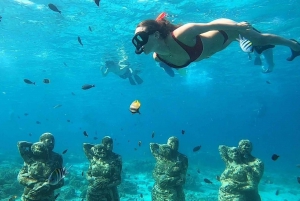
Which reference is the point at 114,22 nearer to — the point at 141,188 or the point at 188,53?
the point at 141,188

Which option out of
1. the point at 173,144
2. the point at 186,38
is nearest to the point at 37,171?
the point at 173,144

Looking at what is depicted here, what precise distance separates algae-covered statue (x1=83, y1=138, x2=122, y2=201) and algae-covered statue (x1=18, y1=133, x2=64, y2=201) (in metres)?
1.01

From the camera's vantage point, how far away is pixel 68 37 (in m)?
23.8

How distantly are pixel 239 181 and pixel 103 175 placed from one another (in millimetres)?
3945

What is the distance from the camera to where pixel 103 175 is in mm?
6898

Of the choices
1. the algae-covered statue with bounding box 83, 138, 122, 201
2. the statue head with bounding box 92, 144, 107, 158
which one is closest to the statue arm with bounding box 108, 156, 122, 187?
the algae-covered statue with bounding box 83, 138, 122, 201

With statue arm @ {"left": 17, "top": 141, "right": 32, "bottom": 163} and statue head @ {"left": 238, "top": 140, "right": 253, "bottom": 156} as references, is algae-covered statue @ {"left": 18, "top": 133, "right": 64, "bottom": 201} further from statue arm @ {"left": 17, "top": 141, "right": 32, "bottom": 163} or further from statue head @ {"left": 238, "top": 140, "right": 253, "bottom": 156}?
statue head @ {"left": 238, "top": 140, "right": 253, "bottom": 156}

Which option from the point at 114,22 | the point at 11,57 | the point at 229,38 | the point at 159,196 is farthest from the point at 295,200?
the point at 11,57

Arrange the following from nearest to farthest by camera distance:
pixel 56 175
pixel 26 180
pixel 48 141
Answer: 1. pixel 56 175
2. pixel 26 180
3. pixel 48 141

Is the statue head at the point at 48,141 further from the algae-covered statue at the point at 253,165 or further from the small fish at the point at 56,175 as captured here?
the algae-covered statue at the point at 253,165

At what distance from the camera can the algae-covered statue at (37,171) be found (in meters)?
5.92

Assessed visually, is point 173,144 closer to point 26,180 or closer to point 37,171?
point 37,171

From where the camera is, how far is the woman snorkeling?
419 centimetres

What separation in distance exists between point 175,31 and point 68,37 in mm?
21765
